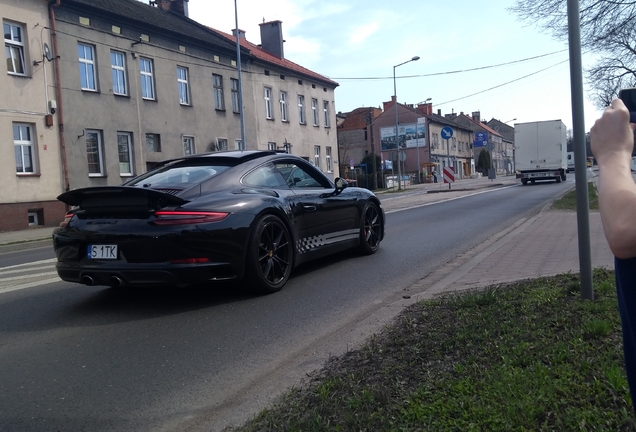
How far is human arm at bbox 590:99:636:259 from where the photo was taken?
1.34 meters

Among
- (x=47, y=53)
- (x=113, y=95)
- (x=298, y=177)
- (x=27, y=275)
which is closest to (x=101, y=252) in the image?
(x=298, y=177)

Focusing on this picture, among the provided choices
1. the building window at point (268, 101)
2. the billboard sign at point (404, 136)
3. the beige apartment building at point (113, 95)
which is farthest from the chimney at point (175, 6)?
the billboard sign at point (404, 136)

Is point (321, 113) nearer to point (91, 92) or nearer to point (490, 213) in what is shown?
point (91, 92)

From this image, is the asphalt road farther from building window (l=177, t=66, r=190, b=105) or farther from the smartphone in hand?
building window (l=177, t=66, r=190, b=105)

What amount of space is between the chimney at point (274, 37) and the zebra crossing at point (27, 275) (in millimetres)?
34441

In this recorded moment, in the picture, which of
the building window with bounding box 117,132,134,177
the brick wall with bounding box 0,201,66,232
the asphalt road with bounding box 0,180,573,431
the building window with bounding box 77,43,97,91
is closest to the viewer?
the asphalt road with bounding box 0,180,573,431

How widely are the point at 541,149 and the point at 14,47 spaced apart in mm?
29221

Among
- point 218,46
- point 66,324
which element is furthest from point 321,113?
point 66,324

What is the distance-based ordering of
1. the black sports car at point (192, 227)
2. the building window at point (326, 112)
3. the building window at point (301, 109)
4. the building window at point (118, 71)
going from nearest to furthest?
the black sports car at point (192, 227), the building window at point (118, 71), the building window at point (301, 109), the building window at point (326, 112)

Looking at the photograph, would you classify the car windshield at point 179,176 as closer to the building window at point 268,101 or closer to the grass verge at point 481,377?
the grass verge at point 481,377

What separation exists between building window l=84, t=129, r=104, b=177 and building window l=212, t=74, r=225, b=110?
888 centimetres

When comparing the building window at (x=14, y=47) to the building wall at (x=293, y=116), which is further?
the building wall at (x=293, y=116)

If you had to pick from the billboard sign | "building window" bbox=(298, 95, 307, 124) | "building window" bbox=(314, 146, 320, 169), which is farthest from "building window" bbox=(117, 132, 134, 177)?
the billboard sign

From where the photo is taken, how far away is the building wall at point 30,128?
20047 millimetres
